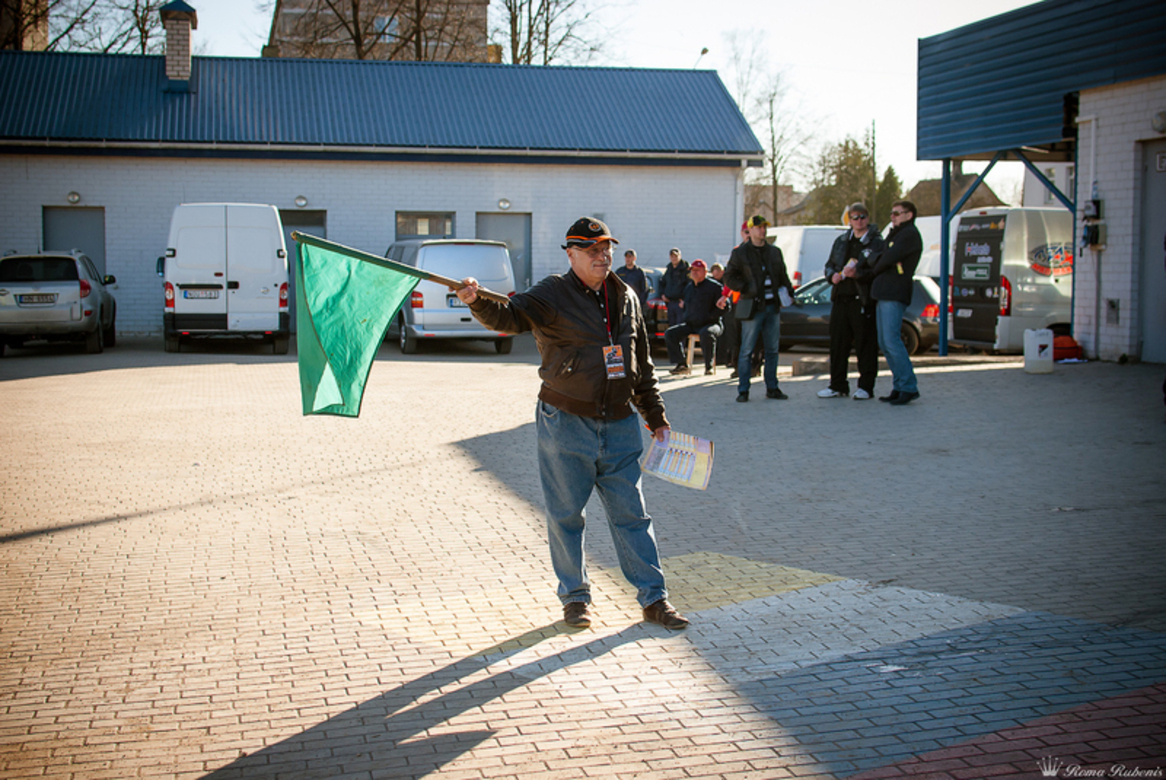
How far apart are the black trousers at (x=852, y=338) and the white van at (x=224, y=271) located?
10.9m

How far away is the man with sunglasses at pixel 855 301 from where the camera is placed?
1099 centimetres

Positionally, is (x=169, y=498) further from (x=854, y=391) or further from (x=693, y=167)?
(x=693, y=167)

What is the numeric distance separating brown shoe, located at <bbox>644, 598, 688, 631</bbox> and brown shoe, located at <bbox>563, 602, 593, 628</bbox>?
0.89 ft

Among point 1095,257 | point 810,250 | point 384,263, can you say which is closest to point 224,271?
point 810,250

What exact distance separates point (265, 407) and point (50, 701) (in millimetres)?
8143

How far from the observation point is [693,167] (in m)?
25.6

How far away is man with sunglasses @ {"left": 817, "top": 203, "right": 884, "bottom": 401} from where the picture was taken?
10992 mm

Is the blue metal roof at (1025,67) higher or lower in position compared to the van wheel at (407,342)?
higher

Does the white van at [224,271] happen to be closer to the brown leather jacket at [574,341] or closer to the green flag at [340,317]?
the green flag at [340,317]

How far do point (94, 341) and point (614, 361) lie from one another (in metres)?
16.8

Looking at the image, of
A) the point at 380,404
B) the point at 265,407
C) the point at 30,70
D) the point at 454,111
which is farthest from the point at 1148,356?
the point at 30,70

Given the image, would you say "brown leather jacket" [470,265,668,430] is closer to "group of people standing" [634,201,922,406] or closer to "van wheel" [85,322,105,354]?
"group of people standing" [634,201,922,406]

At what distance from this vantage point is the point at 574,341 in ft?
15.2

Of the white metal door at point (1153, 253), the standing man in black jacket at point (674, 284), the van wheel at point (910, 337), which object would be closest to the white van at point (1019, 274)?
the van wheel at point (910, 337)
